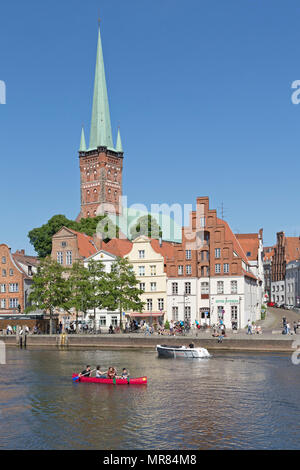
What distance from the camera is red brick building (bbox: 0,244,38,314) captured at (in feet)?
361

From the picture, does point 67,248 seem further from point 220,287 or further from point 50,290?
point 220,287

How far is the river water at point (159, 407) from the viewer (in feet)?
107

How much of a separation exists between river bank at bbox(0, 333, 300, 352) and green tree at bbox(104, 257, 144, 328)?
26.3 feet

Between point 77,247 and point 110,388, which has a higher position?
point 77,247

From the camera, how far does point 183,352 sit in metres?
67.1

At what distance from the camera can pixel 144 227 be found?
145000mm

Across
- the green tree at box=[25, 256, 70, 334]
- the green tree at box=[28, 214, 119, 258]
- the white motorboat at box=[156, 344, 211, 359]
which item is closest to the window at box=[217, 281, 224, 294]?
the green tree at box=[25, 256, 70, 334]

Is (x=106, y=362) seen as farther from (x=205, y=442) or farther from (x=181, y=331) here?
(x=205, y=442)

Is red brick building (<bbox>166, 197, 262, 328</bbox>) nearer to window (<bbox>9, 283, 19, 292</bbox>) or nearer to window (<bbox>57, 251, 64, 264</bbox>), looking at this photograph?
window (<bbox>57, 251, 64, 264</bbox>)

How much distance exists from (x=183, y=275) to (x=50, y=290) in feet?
71.3

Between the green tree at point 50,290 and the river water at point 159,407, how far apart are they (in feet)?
88.4

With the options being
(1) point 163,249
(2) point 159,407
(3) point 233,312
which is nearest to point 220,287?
(3) point 233,312
